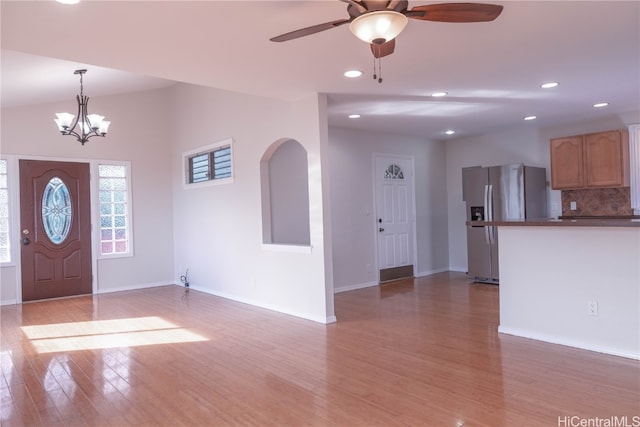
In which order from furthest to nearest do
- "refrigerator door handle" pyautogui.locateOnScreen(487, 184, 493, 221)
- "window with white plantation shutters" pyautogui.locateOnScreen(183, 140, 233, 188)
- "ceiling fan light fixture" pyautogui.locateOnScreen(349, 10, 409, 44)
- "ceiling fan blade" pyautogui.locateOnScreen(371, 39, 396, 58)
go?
"refrigerator door handle" pyautogui.locateOnScreen(487, 184, 493, 221), "window with white plantation shutters" pyautogui.locateOnScreen(183, 140, 233, 188), "ceiling fan blade" pyautogui.locateOnScreen(371, 39, 396, 58), "ceiling fan light fixture" pyautogui.locateOnScreen(349, 10, 409, 44)

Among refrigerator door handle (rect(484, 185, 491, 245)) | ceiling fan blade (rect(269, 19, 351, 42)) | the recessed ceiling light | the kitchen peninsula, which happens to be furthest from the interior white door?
ceiling fan blade (rect(269, 19, 351, 42))

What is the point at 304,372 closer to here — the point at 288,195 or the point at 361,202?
the point at 288,195

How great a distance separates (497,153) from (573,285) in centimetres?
419

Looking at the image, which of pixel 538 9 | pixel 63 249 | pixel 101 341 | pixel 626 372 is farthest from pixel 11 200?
pixel 626 372

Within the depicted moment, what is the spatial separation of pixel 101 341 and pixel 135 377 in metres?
1.27

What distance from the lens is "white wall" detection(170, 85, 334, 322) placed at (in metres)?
A: 4.75

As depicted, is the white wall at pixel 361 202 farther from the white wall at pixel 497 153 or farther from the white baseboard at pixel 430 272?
the white wall at pixel 497 153

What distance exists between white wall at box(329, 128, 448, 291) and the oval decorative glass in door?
4253 millimetres

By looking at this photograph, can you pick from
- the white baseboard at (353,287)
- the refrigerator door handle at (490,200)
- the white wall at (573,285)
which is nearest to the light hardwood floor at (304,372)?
the white wall at (573,285)

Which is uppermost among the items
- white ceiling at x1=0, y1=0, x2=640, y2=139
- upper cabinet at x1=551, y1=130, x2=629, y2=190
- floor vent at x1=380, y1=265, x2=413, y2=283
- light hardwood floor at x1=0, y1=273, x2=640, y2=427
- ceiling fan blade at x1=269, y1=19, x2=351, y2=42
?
white ceiling at x1=0, y1=0, x2=640, y2=139

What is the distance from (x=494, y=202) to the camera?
6750 millimetres

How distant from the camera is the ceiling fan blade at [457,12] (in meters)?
2.14

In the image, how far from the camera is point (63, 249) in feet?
22.3

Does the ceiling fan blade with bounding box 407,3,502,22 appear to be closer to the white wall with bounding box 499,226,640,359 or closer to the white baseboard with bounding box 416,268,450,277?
the white wall with bounding box 499,226,640,359
